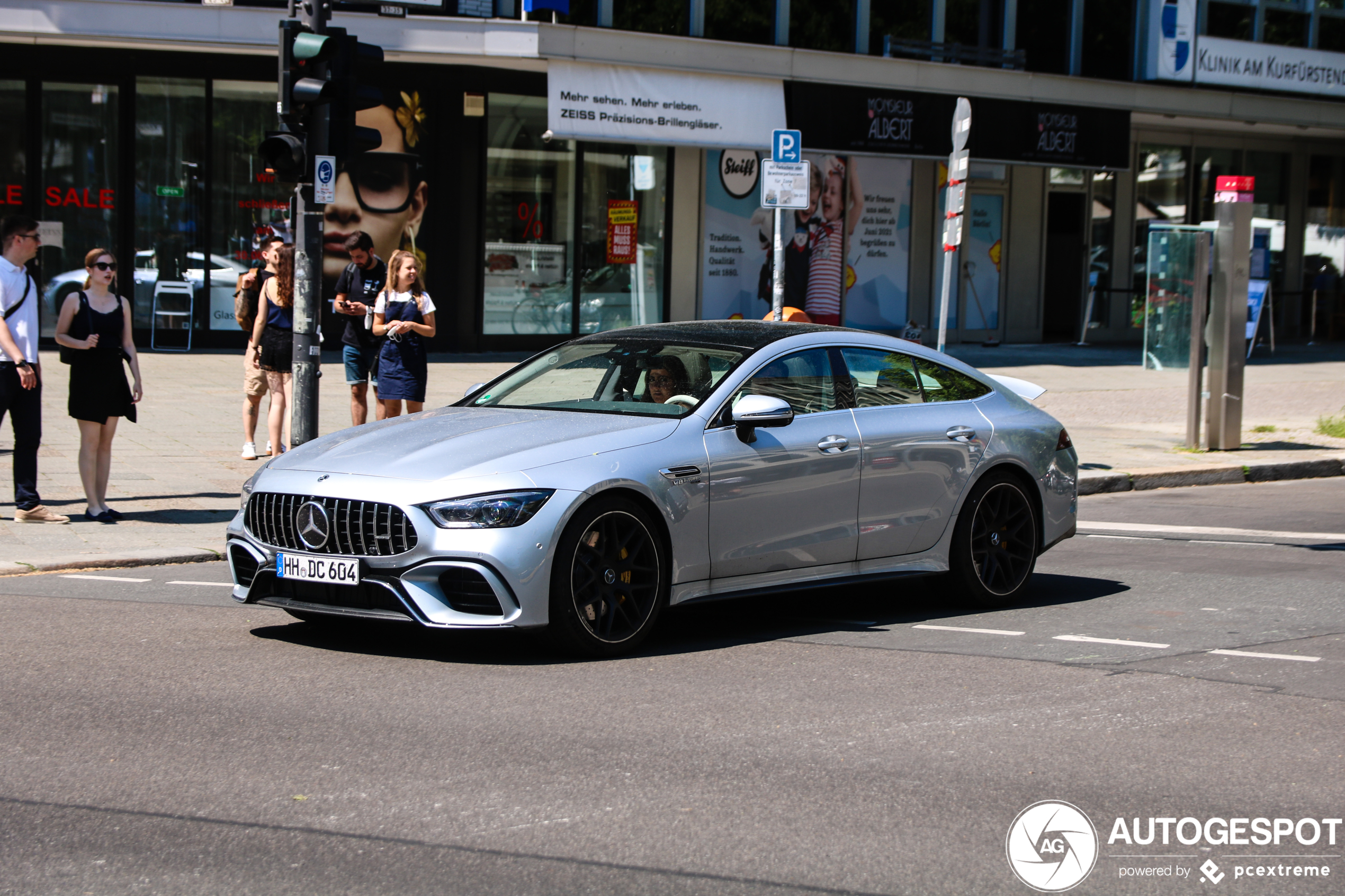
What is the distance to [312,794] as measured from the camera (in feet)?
15.6

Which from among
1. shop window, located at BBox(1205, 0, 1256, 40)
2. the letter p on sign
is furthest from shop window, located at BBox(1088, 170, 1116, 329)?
the letter p on sign

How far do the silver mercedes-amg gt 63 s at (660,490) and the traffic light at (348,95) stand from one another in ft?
11.7

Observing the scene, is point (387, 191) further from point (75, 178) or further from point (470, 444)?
point (470, 444)

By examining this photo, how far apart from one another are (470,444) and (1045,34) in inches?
937

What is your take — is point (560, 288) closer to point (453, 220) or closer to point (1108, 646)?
point (453, 220)

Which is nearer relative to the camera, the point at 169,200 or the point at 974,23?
the point at 169,200

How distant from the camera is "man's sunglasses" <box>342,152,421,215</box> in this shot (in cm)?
2159

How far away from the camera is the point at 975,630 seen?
7.64 m

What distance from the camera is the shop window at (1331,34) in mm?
30719

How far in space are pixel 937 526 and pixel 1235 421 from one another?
29.3ft

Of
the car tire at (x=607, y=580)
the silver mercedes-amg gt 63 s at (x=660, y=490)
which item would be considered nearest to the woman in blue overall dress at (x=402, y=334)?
the silver mercedes-amg gt 63 s at (x=660, y=490)

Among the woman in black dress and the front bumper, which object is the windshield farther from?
the woman in black dress

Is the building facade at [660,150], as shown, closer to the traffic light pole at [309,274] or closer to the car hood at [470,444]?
the traffic light pole at [309,274]

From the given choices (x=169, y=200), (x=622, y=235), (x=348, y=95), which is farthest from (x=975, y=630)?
(x=622, y=235)
